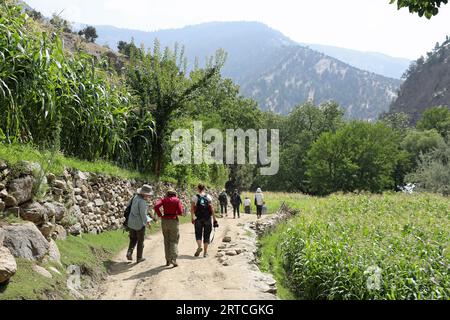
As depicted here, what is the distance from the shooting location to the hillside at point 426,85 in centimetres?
13412

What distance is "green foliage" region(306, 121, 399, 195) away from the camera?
188ft

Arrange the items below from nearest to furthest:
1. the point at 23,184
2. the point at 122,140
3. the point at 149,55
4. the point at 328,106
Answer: the point at 23,184
the point at 122,140
the point at 149,55
the point at 328,106

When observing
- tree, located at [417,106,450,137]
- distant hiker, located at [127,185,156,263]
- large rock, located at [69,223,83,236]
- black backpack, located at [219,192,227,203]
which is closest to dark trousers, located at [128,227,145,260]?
distant hiker, located at [127,185,156,263]

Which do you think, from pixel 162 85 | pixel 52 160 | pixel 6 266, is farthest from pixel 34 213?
pixel 162 85

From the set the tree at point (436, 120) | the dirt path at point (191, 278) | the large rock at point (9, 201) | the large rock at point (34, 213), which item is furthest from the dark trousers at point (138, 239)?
the tree at point (436, 120)

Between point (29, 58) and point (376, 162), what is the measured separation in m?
54.0

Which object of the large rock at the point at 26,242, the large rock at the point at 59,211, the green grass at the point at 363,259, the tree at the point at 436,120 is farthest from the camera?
the tree at the point at 436,120

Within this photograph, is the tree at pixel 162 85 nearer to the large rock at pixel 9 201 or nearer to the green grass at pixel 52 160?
the green grass at pixel 52 160

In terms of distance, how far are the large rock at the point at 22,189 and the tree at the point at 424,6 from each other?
23.1 ft

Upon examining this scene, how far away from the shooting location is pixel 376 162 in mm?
57031

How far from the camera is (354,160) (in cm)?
5909
